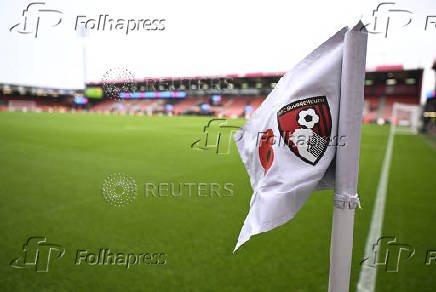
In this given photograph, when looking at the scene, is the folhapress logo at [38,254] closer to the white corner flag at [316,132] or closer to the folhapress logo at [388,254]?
the white corner flag at [316,132]

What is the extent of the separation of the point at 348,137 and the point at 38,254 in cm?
314

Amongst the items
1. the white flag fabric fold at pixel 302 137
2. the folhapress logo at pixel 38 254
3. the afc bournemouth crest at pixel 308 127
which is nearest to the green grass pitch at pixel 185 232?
the folhapress logo at pixel 38 254

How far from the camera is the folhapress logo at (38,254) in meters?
2.58

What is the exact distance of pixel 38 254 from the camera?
2.73 meters

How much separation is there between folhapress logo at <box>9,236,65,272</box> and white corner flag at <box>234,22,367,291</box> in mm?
2453

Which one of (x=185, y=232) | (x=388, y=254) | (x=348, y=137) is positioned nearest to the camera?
(x=348, y=137)

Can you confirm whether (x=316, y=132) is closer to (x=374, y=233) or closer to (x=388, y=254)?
(x=388, y=254)

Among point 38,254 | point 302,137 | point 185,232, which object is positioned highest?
point 302,137

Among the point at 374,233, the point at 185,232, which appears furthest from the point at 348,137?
the point at 374,233

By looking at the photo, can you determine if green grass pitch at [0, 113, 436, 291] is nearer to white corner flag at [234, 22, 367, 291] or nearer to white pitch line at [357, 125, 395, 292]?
white pitch line at [357, 125, 395, 292]

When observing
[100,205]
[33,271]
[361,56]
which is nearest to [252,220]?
[361,56]

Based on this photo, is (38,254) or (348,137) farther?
(38,254)

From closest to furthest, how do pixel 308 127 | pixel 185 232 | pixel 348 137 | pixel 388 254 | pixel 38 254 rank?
pixel 348 137
pixel 308 127
pixel 38 254
pixel 388 254
pixel 185 232

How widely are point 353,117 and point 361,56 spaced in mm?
221
